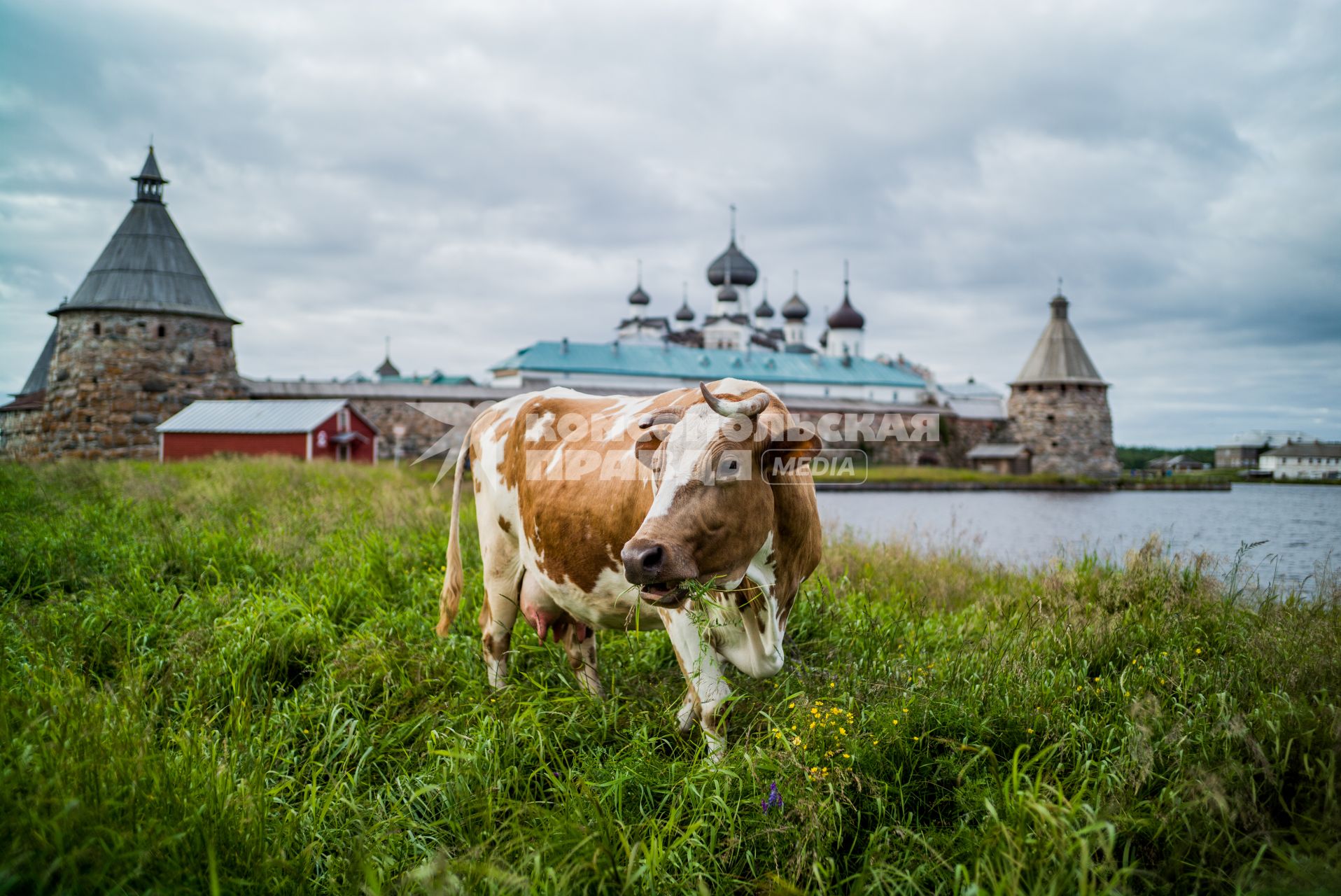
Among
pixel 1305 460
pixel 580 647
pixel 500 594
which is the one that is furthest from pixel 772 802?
pixel 1305 460

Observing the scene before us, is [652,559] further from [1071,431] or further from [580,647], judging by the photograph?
[1071,431]

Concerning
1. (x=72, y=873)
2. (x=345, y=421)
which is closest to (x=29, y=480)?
(x=72, y=873)

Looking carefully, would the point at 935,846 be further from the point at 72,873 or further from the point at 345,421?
the point at 345,421

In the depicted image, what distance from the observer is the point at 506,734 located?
268 centimetres

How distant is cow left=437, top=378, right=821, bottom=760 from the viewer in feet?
7.34

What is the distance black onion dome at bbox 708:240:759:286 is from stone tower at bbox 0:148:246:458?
123 ft

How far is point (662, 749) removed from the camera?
2791 mm

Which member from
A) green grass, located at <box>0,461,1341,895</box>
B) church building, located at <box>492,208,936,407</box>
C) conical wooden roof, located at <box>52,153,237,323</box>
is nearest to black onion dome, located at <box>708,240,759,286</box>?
church building, located at <box>492,208,936,407</box>

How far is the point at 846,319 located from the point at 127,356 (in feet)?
145

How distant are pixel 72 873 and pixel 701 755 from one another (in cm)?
172

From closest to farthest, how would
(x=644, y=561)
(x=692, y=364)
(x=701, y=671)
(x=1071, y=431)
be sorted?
1. (x=644, y=561)
2. (x=701, y=671)
3. (x=1071, y=431)
4. (x=692, y=364)

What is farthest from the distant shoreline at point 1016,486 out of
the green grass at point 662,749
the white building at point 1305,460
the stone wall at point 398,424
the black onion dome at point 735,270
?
the black onion dome at point 735,270

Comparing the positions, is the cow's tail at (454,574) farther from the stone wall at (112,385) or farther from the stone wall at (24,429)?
the stone wall at (24,429)

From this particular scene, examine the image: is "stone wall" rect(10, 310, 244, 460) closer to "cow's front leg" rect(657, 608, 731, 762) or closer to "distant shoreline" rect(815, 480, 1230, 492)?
"distant shoreline" rect(815, 480, 1230, 492)
